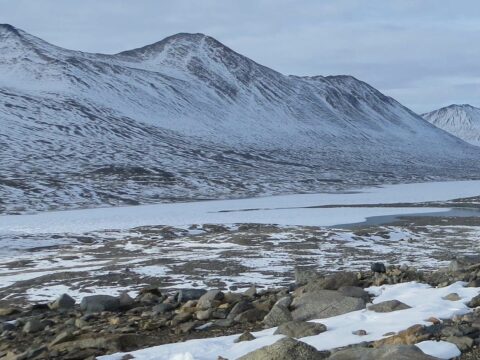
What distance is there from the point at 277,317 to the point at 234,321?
33.5 inches

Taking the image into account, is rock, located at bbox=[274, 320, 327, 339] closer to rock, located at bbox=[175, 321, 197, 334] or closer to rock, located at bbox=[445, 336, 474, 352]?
rock, located at bbox=[175, 321, 197, 334]

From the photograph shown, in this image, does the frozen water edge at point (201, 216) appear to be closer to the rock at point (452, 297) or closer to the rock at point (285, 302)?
the rock at point (285, 302)

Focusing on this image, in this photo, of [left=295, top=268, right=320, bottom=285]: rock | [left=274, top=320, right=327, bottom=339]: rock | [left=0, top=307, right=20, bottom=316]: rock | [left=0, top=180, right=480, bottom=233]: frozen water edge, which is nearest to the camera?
[left=274, top=320, right=327, bottom=339]: rock

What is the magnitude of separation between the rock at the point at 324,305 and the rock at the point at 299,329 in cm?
89

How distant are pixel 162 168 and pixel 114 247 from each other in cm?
7120

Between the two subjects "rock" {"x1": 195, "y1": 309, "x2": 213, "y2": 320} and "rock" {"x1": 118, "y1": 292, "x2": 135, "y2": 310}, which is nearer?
"rock" {"x1": 195, "y1": 309, "x2": 213, "y2": 320}

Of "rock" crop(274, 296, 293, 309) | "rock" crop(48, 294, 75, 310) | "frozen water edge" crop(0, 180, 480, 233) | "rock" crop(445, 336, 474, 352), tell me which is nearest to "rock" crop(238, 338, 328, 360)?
"rock" crop(445, 336, 474, 352)

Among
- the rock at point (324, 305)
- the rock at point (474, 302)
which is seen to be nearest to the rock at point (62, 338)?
the rock at point (324, 305)

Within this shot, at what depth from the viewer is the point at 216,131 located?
16538 centimetres

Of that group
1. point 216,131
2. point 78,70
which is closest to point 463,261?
point 216,131

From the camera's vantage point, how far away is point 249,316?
11078 mm

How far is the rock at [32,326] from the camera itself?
11.6 metres

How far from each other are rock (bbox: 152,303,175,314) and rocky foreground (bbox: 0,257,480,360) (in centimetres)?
2

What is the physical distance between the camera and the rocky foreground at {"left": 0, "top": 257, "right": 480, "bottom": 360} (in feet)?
26.0
